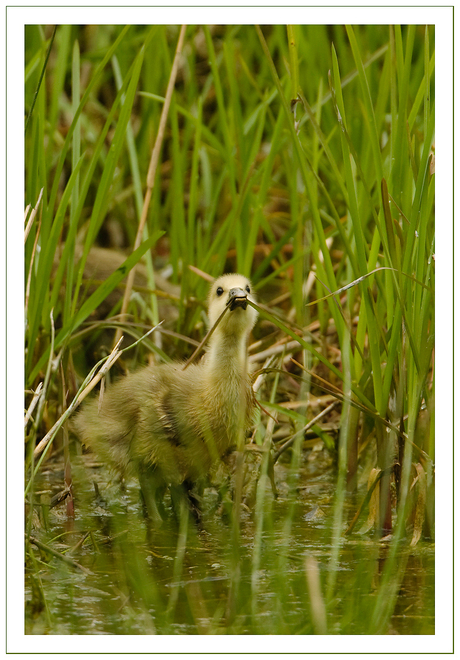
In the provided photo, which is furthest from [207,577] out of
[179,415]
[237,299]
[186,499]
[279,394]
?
[279,394]

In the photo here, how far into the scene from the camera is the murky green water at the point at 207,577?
69.9 inches

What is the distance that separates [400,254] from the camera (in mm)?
2197

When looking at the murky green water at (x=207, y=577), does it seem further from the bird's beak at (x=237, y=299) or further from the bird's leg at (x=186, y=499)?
the bird's beak at (x=237, y=299)

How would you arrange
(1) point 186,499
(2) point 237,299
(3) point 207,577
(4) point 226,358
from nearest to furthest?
(3) point 207,577, (2) point 237,299, (1) point 186,499, (4) point 226,358

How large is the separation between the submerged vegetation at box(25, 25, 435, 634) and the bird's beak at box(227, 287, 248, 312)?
0.13 m

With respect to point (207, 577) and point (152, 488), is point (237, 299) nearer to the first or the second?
point (152, 488)

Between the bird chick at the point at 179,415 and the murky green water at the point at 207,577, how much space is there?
155 millimetres

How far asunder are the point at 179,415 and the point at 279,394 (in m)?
0.86

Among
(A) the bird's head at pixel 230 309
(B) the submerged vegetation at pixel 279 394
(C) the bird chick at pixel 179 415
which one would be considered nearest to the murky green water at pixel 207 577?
(B) the submerged vegetation at pixel 279 394

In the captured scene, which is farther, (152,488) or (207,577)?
(152,488)

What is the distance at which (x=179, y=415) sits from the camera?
8.41 ft
